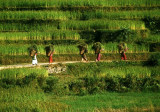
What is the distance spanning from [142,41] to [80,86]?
640cm

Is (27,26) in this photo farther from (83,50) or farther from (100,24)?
(83,50)

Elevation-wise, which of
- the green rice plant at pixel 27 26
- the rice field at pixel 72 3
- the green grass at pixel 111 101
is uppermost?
the rice field at pixel 72 3

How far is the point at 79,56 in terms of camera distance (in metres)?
21.4

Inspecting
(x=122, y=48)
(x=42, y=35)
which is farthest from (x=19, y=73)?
(x=42, y=35)

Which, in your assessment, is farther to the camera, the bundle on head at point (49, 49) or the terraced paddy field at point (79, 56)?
the bundle on head at point (49, 49)

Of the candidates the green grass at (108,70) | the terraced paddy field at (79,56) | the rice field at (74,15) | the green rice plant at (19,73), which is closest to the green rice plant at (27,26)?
the terraced paddy field at (79,56)

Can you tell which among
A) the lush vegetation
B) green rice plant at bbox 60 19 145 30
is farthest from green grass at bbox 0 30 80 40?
the lush vegetation

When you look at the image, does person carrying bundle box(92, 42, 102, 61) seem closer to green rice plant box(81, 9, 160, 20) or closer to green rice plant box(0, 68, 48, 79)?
green rice plant box(0, 68, 48, 79)

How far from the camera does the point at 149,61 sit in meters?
19.4

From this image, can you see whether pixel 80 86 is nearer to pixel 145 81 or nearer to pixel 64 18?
pixel 145 81

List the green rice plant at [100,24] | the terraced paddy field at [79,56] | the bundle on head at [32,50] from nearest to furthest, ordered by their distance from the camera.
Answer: the terraced paddy field at [79,56], the bundle on head at [32,50], the green rice plant at [100,24]

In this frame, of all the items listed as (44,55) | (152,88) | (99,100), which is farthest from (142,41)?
(99,100)

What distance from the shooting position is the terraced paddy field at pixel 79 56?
584 inches

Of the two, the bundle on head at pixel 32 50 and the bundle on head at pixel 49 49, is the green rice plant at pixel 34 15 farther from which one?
the bundle on head at pixel 32 50
